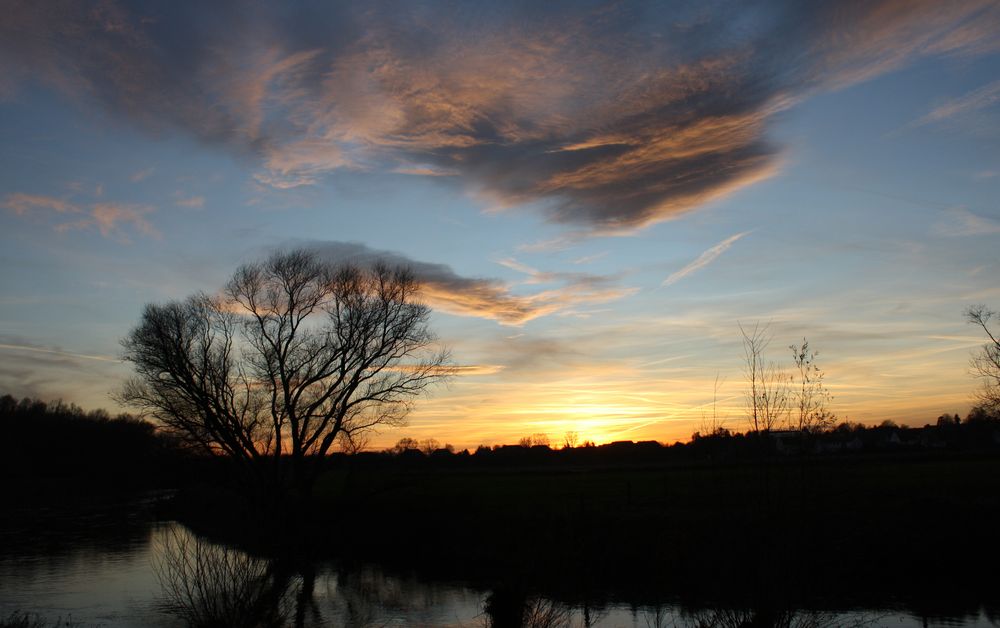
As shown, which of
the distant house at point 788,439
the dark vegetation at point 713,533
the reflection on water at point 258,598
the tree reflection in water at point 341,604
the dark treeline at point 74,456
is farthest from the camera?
the dark treeline at point 74,456

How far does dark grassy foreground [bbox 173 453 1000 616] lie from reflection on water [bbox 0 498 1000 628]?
59 cm

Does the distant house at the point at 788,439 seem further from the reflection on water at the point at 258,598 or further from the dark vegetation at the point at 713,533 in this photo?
the reflection on water at the point at 258,598

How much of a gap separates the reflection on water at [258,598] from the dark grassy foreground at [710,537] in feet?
1.94

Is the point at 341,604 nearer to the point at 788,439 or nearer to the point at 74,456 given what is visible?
the point at 788,439

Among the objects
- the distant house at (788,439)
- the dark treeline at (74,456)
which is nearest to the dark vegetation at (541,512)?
the distant house at (788,439)

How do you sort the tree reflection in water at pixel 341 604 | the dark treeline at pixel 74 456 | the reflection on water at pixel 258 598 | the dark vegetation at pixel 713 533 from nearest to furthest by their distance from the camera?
1. the dark vegetation at pixel 713 533
2. the tree reflection in water at pixel 341 604
3. the reflection on water at pixel 258 598
4. the dark treeline at pixel 74 456

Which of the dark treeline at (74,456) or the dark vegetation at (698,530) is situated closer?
the dark vegetation at (698,530)

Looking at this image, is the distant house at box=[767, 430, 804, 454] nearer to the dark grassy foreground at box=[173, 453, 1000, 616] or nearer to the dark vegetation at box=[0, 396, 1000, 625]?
the dark vegetation at box=[0, 396, 1000, 625]

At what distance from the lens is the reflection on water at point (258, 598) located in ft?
37.5

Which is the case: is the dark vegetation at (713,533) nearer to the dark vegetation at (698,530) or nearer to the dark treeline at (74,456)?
the dark vegetation at (698,530)

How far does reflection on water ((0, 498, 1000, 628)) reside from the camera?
11.4 metres

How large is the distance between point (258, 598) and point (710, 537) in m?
13.3

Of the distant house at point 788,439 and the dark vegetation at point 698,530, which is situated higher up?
the distant house at point 788,439

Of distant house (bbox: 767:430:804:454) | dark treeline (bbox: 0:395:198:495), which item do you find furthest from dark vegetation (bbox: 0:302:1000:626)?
dark treeline (bbox: 0:395:198:495)
